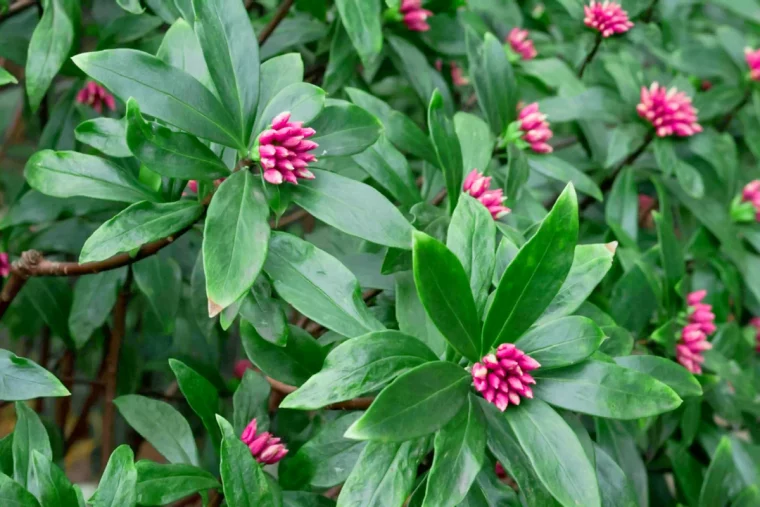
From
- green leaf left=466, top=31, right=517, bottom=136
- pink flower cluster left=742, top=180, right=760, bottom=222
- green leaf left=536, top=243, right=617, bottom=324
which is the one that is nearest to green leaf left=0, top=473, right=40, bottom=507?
green leaf left=536, top=243, right=617, bottom=324

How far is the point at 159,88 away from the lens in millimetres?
722

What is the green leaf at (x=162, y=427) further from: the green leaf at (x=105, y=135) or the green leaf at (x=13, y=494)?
the green leaf at (x=105, y=135)

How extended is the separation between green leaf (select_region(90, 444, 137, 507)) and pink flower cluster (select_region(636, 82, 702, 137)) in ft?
3.08

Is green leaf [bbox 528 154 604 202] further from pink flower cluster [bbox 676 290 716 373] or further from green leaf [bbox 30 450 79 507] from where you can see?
green leaf [bbox 30 450 79 507]

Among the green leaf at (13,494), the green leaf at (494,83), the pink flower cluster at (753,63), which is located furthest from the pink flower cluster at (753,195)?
the green leaf at (13,494)

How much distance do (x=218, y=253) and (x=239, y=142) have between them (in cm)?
14

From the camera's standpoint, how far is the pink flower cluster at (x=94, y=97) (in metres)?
1.22

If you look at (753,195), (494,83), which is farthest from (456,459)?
(753,195)

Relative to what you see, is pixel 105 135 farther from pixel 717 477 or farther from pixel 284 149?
pixel 717 477

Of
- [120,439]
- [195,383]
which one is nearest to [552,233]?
[195,383]

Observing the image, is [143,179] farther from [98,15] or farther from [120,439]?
[120,439]

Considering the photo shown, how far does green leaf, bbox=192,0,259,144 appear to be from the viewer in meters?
0.74

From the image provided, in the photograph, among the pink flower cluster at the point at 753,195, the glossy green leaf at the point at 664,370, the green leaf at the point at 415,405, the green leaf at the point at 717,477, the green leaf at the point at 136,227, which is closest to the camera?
the green leaf at the point at 415,405

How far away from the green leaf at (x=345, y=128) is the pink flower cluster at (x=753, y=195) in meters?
0.90
